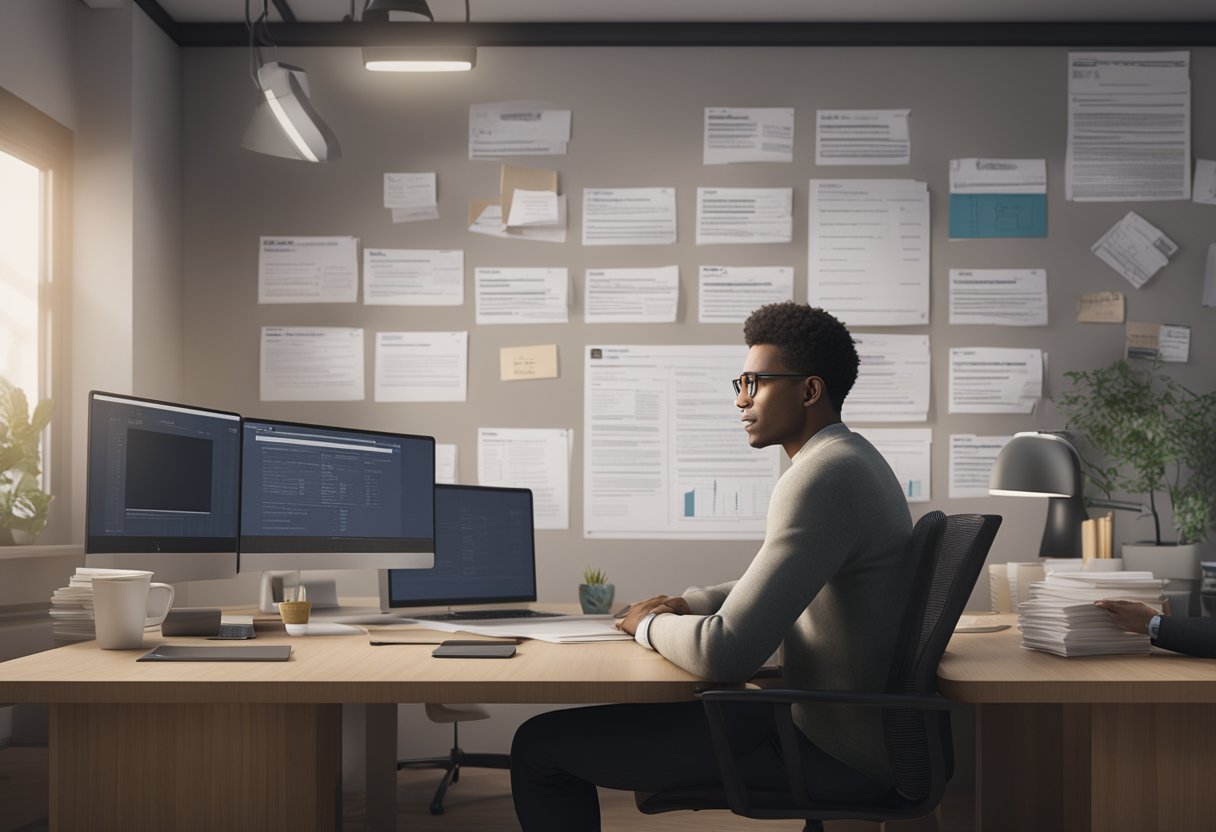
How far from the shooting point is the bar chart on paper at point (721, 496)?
3.81 metres

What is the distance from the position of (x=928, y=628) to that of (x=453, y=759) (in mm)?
2238

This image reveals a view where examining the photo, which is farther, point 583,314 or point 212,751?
point 583,314

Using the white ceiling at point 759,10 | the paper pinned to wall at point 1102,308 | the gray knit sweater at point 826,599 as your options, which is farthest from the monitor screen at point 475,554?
the paper pinned to wall at point 1102,308

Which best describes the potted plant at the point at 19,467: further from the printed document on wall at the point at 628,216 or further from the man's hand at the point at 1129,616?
the man's hand at the point at 1129,616

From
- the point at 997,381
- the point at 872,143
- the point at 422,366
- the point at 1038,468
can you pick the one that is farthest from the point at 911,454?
the point at 422,366

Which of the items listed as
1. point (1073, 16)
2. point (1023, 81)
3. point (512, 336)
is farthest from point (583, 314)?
point (1073, 16)

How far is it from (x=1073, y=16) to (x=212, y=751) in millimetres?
3513

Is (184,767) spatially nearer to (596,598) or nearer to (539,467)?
(596,598)

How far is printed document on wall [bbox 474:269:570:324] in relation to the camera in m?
3.84

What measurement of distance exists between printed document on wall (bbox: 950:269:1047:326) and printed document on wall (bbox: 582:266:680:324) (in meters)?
0.95

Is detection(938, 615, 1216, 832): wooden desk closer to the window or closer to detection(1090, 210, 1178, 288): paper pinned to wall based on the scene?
detection(1090, 210, 1178, 288): paper pinned to wall

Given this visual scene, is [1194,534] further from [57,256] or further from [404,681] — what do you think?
[57,256]

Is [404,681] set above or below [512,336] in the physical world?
below

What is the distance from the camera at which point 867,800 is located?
178cm
